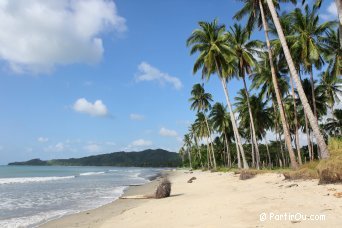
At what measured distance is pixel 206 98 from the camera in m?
58.2

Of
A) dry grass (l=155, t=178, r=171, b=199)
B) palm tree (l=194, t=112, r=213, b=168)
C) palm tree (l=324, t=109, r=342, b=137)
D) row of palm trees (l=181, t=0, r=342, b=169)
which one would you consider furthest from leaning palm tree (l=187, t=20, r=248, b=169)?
palm tree (l=194, t=112, r=213, b=168)

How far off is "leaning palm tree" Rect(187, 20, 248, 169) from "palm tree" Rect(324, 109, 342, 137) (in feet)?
69.2

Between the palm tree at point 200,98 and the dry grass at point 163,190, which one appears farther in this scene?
the palm tree at point 200,98

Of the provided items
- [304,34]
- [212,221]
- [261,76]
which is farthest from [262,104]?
[212,221]

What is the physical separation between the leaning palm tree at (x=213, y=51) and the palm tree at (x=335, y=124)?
21.1 m

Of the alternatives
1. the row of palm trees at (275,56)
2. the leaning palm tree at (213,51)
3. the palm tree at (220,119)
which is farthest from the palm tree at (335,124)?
the leaning palm tree at (213,51)

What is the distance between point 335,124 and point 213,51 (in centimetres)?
2478

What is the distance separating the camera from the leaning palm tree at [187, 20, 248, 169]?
Answer: 30.9 metres

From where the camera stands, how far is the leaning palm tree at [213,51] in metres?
30.9

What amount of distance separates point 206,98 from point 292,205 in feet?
164
